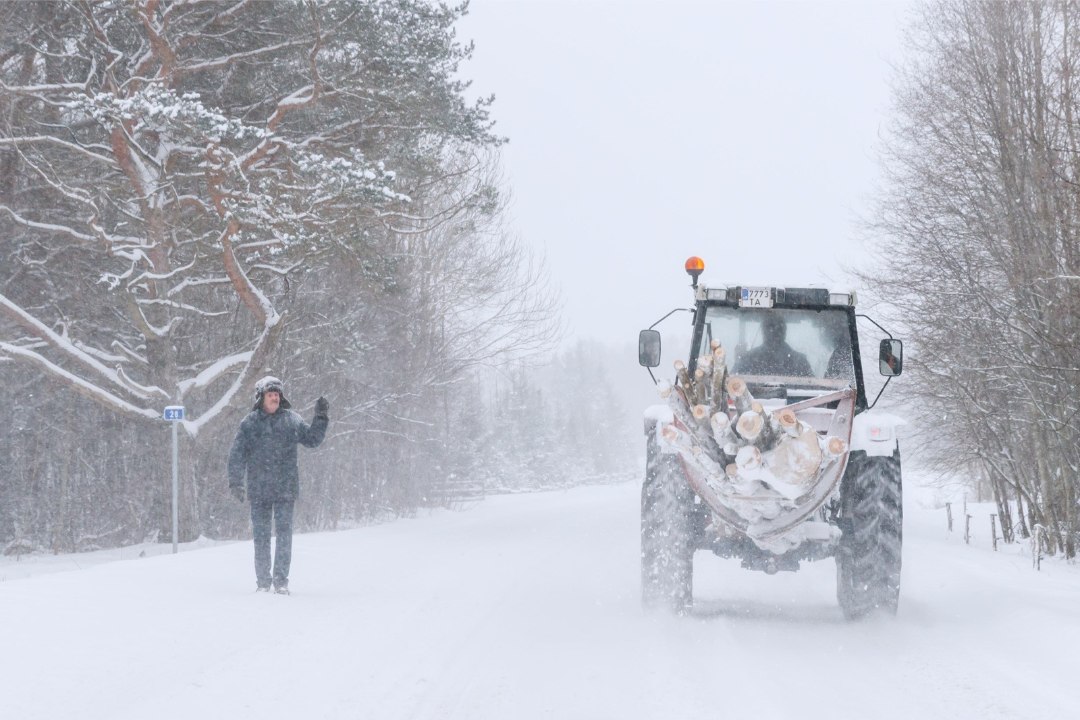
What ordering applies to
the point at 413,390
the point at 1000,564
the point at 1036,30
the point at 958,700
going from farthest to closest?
the point at 413,390
the point at 1036,30
the point at 1000,564
the point at 958,700

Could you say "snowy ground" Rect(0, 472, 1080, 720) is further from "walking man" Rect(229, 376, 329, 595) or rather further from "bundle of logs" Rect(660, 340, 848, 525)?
"bundle of logs" Rect(660, 340, 848, 525)

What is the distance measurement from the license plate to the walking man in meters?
3.46

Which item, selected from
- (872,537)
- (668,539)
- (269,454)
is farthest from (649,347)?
(269,454)

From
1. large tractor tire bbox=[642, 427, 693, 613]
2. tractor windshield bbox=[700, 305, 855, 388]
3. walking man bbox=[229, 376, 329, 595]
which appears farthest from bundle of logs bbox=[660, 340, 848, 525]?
walking man bbox=[229, 376, 329, 595]

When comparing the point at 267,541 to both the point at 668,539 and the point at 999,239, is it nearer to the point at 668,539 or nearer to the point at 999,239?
the point at 668,539

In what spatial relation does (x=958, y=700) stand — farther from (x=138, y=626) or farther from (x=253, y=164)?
(x=253, y=164)

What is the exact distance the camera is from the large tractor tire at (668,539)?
7.26m

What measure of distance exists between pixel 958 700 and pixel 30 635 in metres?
5.02

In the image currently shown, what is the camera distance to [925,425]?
67.0ft

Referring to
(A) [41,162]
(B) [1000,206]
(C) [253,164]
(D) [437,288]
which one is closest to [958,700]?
(B) [1000,206]

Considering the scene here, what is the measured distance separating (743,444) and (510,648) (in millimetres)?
1923

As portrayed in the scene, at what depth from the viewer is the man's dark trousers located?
827cm

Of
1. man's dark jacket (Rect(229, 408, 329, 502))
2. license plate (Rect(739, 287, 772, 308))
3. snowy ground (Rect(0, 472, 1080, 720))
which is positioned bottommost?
snowy ground (Rect(0, 472, 1080, 720))

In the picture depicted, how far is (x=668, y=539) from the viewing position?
7.27 m
